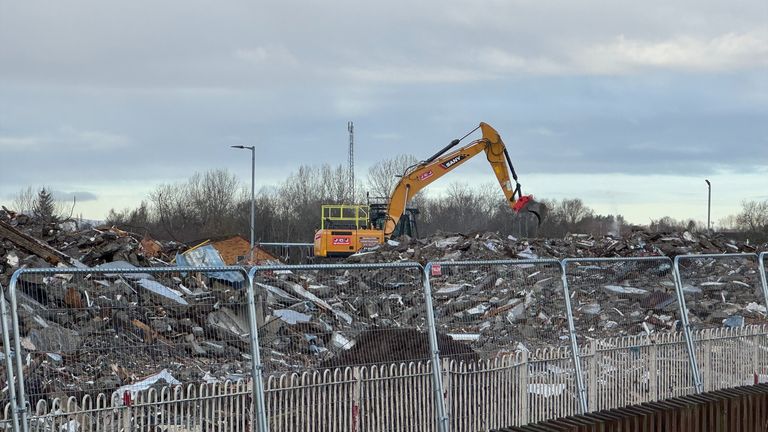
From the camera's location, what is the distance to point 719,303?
14.8 m

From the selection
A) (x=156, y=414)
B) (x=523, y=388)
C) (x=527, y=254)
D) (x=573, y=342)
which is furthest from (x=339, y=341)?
(x=527, y=254)

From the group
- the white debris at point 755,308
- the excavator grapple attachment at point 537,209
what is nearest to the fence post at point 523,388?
the white debris at point 755,308

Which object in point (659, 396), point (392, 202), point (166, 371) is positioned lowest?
point (659, 396)

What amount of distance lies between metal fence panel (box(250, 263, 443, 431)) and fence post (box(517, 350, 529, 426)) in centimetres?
131

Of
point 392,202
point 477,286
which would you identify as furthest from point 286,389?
point 392,202

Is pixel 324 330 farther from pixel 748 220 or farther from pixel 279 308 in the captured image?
pixel 748 220

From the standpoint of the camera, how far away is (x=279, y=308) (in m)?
9.83

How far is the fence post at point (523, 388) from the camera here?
398 inches

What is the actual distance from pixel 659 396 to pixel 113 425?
23.0 feet

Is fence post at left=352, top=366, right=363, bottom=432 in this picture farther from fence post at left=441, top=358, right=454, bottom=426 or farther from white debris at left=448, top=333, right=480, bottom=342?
white debris at left=448, top=333, right=480, bottom=342

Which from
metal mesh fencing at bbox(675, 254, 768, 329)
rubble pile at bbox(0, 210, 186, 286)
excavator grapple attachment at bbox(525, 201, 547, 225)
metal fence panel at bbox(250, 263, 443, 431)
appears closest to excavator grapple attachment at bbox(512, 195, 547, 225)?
excavator grapple attachment at bbox(525, 201, 547, 225)

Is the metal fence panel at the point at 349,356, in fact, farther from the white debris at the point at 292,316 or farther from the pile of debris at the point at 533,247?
the pile of debris at the point at 533,247

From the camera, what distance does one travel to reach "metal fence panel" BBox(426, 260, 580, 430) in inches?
376

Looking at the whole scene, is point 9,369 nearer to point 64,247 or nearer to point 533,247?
point 64,247
